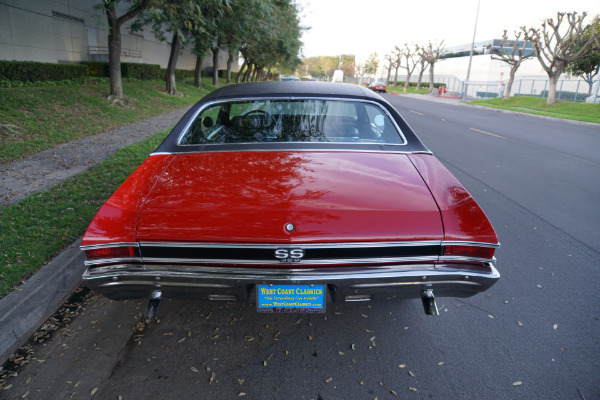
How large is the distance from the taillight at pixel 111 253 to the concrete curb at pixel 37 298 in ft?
2.97

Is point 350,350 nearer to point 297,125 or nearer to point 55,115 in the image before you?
point 297,125

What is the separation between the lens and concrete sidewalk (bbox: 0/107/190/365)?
2.61 m

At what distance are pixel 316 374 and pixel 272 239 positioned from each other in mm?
926

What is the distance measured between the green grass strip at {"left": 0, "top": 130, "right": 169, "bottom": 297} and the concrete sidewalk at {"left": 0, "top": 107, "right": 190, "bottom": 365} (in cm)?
14

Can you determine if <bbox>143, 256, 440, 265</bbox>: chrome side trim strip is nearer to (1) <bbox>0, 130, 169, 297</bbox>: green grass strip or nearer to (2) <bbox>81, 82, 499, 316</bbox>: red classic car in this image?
(2) <bbox>81, 82, 499, 316</bbox>: red classic car

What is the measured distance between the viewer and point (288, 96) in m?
3.32

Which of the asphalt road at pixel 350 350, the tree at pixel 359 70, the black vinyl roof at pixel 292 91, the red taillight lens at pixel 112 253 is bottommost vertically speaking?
the asphalt road at pixel 350 350

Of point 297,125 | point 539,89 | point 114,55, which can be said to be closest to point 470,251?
point 297,125

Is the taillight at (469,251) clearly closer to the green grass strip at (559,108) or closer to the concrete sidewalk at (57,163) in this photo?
the concrete sidewalk at (57,163)

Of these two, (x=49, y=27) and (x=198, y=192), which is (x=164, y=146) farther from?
(x=49, y=27)

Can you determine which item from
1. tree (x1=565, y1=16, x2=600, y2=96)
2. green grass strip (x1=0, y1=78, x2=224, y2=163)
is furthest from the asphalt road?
tree (x1=565, y1=16, x2=600, y2=96)

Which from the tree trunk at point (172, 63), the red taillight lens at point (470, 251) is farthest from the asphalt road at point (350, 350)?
the tree trunk at point (172, 63)

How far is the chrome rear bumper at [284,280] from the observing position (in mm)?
2119

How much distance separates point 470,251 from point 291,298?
3.45 feet
